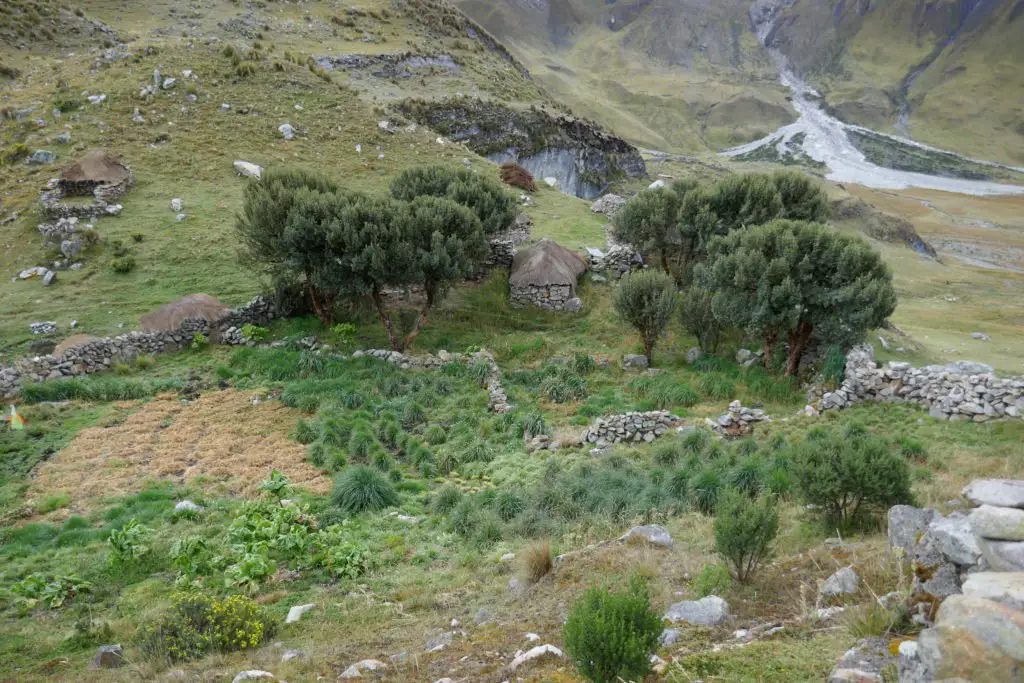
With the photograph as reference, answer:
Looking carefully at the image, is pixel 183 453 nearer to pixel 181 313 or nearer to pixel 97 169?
pixel 181 313

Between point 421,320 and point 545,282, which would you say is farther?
point 545,282

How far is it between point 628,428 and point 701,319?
670 cm

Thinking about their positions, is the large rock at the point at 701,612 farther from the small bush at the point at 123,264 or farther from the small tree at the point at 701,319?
the small bush at the point at 123,264

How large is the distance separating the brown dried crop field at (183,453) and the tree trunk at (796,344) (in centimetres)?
1403

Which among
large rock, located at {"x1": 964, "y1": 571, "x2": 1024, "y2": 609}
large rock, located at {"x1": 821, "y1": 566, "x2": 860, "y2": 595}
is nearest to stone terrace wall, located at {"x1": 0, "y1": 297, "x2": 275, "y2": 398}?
large rock, located at {"x1": 821, "y1": 566, "x2": 860, "y2": 595}

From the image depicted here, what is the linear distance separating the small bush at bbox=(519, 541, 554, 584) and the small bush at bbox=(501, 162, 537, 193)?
31337mm

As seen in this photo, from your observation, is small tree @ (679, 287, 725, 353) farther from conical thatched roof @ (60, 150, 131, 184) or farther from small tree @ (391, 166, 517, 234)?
conical thatched roof @ (60, 150, 131, 184)

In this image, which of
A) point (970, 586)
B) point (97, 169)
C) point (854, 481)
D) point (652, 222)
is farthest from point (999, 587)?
point (97, 169)

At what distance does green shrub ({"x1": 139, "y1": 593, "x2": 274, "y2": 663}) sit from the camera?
7367mm

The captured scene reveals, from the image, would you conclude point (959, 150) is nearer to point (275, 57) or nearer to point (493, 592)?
point (275, 57)

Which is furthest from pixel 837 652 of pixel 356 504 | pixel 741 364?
pixel 741 364

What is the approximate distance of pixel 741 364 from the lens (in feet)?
65.5

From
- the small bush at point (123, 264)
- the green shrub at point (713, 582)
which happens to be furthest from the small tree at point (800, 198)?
the small bush at point (123, 264)

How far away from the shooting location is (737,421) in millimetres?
15641
